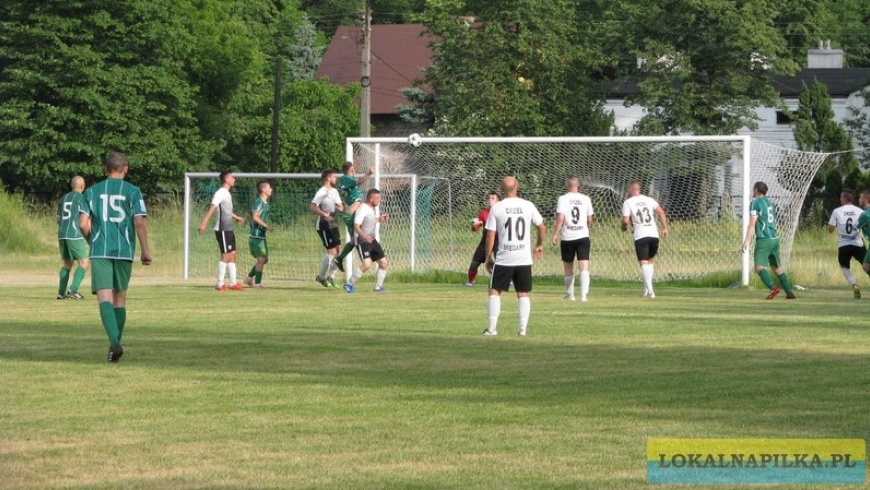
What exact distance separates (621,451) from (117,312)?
6310 mm

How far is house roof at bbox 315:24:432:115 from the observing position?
3465 inches

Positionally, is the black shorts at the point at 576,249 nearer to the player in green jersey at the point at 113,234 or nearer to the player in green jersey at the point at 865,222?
the player in green jersey at the point at 865,222

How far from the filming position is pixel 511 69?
202ft

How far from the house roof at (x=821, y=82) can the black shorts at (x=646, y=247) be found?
54.3 metres

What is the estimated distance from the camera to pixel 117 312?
12859mm

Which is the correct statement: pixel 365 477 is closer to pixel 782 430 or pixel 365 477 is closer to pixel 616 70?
pixel 782 430

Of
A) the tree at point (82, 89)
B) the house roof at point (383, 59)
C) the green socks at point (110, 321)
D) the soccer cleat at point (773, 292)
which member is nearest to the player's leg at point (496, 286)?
the green socks at point (110, 321)

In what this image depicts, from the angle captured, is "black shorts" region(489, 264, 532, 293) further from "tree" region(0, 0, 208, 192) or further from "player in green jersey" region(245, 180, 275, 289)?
"tree" region(0, 0, 208, 192)

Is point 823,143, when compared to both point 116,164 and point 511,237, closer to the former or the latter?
point 511,237

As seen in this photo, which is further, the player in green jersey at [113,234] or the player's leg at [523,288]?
the player's leg at [523,288]

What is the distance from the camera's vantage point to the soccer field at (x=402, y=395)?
746 centimetres

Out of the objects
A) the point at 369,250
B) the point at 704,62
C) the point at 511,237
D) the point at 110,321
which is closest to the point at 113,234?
the point at 110,321

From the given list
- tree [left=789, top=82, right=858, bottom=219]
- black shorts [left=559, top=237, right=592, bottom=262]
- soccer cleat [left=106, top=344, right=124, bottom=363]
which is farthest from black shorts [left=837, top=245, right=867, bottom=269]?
tree [left=789, top=82, right=858, bottom=219]

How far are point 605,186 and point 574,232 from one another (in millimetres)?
8439
